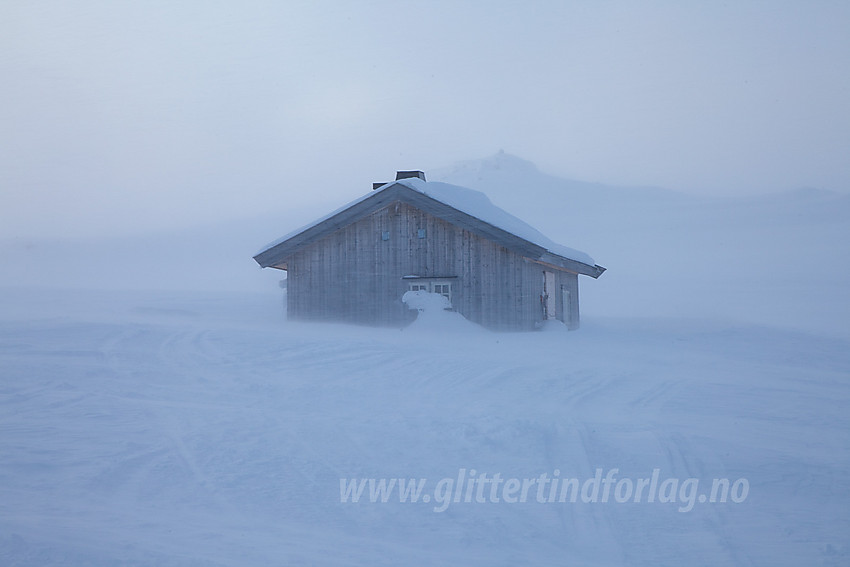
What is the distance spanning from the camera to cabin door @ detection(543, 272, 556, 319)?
794 inches

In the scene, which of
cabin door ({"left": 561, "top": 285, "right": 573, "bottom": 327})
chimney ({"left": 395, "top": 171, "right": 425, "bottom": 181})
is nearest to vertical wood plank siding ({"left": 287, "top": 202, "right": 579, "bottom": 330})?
chimney ({"left": 395, "top": 171, "right": 425, "bottom": 181})

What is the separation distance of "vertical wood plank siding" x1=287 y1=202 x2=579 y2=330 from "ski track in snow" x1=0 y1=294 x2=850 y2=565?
4.31 metres

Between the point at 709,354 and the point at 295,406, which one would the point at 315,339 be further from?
the point at 709,354

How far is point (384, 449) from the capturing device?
784 centimetres

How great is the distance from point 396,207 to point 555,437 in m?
11.9

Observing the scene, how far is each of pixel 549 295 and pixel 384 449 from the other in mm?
15259

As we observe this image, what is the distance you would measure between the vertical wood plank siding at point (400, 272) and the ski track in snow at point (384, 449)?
4311 millimetres

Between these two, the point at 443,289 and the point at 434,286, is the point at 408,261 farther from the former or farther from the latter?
the point at 443,289

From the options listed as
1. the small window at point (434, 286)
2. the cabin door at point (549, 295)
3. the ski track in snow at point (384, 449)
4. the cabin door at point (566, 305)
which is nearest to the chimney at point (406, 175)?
the small window at point (434, 286)

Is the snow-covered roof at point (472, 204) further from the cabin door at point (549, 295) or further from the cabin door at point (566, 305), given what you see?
the cabin door at point (566, 305)

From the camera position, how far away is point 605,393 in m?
10.8

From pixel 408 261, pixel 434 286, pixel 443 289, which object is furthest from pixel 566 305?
pixel 408 261

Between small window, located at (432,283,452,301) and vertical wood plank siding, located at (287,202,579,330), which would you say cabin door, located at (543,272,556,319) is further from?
small window, located at (432,283,452,301)

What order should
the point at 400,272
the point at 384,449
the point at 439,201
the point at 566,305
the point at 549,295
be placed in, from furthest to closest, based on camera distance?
the point at 566,305, the point at 549,295, the point at 400,272, the point at 439,201, the point at 384,449
